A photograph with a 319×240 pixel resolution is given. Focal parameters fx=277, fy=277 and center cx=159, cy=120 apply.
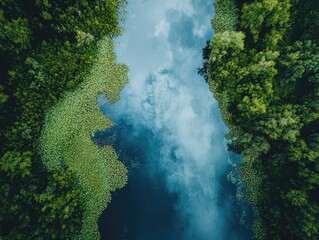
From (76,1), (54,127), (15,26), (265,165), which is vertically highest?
(76,1)

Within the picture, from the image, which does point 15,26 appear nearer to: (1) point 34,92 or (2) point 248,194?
(1) point 34,92

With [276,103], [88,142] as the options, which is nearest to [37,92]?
[88,142]

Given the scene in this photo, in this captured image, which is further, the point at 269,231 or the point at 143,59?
the point at 143,59

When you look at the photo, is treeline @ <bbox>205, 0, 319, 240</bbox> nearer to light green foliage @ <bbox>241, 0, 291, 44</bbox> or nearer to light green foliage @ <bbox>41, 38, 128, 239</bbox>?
light green foliage @ <bbox>241, 0, 291, 44</bbox>

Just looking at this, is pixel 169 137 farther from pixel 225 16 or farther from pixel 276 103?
pixel 225 16

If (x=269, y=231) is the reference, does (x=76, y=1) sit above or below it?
above

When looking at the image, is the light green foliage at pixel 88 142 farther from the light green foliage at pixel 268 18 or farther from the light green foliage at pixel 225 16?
the light green foliage at pixel 268 18

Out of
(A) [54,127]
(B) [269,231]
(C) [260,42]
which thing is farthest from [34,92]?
(B) [269,231]
